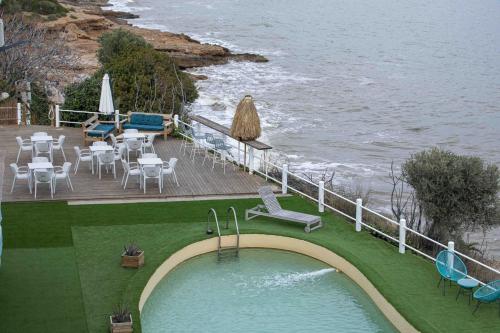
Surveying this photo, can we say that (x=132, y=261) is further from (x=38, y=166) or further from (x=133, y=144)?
(x=133, y=144)

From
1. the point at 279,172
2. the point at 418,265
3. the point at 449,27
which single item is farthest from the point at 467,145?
the point at 449,27

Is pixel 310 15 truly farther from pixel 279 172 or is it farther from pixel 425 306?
pixel 425 306

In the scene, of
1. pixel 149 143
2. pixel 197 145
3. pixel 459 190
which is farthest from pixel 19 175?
pixel 459 190

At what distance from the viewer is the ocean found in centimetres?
3825

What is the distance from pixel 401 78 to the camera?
59.6 metres

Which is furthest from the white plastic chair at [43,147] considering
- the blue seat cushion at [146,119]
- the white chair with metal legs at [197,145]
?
the white chair with metal legs at [197,145]

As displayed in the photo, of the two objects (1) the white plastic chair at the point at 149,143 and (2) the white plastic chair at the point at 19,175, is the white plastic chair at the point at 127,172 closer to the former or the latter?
(1) the white plastic chair at the point at 149,143

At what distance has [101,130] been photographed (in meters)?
23.4

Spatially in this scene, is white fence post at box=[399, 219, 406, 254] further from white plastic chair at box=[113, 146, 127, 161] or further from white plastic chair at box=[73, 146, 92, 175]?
white plastic chair at box=[73, 146, 92, 175]

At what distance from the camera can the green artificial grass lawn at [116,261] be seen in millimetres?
12844

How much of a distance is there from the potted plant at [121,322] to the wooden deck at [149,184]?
6.84m

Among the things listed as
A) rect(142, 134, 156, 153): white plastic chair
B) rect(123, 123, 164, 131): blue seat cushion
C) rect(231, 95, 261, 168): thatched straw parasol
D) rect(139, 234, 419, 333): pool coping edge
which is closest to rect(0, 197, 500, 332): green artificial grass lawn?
rect(139, 234, 419, 333): pool coping edge

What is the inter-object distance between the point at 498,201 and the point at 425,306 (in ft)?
17.1

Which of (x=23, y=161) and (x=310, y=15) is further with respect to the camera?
(x=310, y=15)
